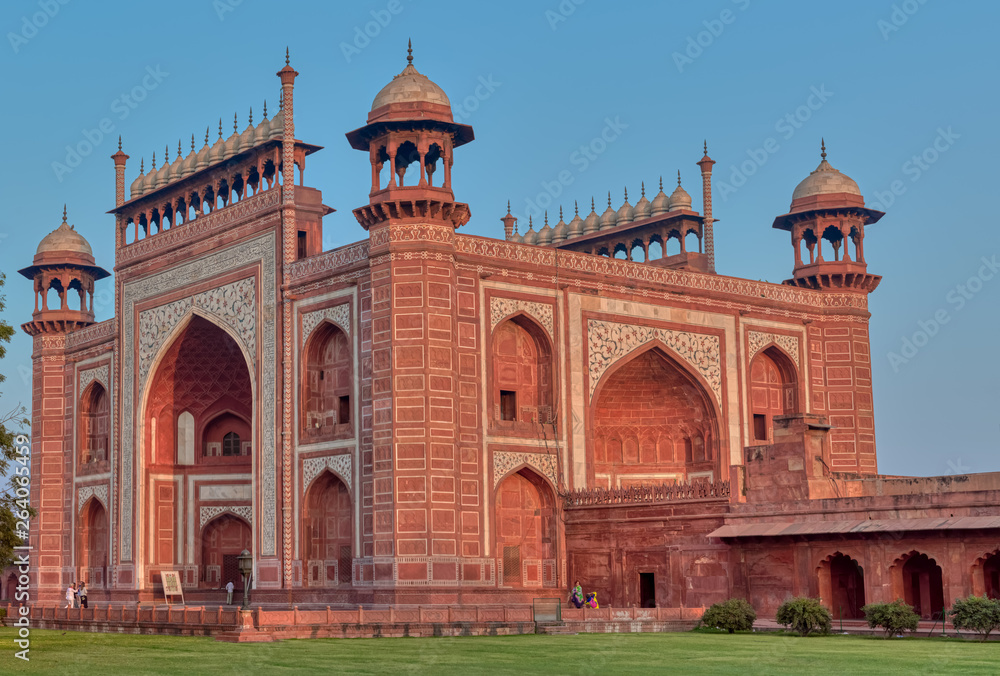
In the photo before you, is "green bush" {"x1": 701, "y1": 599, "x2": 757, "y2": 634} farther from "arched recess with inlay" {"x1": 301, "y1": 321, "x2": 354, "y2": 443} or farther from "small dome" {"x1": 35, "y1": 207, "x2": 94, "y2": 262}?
"small dome" {"x1": 35, "y1": 207, "x2": 94, "y2": 262}

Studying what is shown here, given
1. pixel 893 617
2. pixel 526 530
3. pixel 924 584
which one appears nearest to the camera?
pixel 893 617

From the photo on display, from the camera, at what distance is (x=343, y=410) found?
27031mm

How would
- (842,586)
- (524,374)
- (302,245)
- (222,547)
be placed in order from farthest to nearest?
(222,547), (302,245), (524,374), (842,586)

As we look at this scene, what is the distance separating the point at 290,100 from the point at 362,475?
808cm

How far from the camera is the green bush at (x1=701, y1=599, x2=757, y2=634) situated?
2020 centimetres

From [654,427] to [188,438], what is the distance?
36.4 ft

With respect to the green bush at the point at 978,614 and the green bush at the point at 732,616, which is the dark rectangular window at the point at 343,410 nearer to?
the green bush at the point at 732,616

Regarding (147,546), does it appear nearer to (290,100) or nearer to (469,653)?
(290,100)

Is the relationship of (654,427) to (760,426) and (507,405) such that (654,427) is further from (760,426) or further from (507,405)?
(507,405)

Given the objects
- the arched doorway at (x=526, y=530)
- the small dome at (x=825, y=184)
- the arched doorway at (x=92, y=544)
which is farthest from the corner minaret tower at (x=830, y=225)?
the arched doorway at (x=92, y=544)

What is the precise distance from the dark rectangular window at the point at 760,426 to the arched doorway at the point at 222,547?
38.8 feet

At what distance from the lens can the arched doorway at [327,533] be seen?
26.6 meters

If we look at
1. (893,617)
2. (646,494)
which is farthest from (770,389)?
(893,617)

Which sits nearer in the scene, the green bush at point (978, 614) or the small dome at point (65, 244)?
the green bush at point (978, 614)
